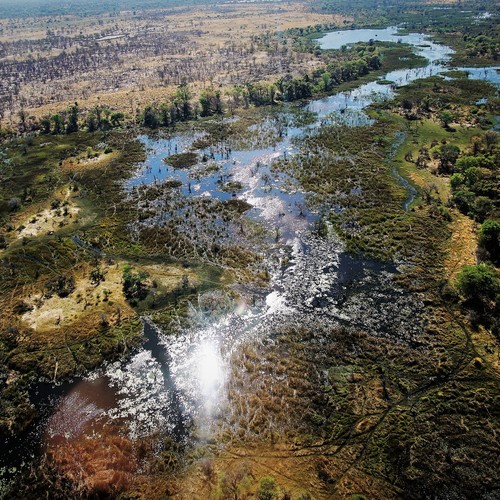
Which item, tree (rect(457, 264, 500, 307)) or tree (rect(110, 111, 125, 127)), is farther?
tree (rect(110, 111, 125, 127))

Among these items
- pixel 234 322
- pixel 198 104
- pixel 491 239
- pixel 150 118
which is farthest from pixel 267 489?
pixel 198 104

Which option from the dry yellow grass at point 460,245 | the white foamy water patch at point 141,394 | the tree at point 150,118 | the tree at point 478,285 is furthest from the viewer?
the tree at point 150,118

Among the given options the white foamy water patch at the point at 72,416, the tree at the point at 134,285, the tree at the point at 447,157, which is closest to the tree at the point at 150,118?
the tree at the point at 134,285

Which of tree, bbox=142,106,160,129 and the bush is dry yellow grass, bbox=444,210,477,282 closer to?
the bush

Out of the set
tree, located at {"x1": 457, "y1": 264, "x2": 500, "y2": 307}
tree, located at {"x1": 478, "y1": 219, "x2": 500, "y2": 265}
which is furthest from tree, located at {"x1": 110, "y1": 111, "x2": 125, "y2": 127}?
tree, located at {"x1": 457, "y1": 264, "x2": 500, "y2": 307}

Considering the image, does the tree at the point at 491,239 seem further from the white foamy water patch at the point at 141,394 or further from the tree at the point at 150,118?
the tree at the point at 150,118

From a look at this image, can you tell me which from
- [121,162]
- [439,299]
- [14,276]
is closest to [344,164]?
[439,299]

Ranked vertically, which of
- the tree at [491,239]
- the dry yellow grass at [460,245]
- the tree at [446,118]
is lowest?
the dry yellow grass at [460,245]
